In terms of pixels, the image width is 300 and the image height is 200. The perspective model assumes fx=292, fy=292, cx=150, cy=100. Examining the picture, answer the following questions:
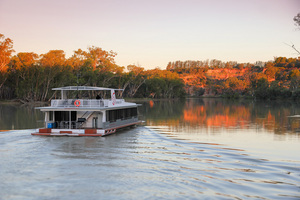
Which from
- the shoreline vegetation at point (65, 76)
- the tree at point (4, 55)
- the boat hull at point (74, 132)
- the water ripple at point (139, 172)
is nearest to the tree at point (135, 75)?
the shoreline vegetation at point (65, 76)

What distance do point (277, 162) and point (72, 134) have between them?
14.0 meters

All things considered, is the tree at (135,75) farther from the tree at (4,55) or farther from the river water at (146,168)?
the river water at (146,168)

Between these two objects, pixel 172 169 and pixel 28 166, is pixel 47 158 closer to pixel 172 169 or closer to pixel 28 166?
pixel 28 166

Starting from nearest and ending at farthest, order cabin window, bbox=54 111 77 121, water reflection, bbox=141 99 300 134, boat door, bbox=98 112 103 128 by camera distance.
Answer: cabin window, bbox=54 111 77 121 < boat door, bbox=98 112 103 128 < water reflection, bbox=141 99 300 134

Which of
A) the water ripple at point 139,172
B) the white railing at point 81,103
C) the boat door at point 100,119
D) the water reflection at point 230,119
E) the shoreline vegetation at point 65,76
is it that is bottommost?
the water ripple at point 139,172

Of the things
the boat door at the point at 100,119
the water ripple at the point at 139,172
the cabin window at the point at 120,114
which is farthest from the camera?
the cabin window at the point at 120,114

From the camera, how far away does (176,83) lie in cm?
13612

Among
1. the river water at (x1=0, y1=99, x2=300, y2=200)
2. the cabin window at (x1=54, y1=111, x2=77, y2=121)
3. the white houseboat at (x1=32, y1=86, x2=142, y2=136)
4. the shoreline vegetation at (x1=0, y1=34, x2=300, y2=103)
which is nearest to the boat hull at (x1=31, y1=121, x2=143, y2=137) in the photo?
the white houseboat at (x1=32, y1=86, x2=142, y2=136)

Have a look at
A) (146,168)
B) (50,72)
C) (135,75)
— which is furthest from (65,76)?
(146,168)

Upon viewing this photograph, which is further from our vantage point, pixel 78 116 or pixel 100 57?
pixel 100 57

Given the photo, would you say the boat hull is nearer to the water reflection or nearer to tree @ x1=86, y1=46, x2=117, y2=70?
the water reflection

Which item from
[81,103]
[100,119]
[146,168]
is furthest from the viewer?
[100,119]

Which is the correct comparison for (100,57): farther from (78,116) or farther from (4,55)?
(78,116)

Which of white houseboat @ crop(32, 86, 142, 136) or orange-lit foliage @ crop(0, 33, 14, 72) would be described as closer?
white houseboat @ crop(32, 86, 142, 136)
